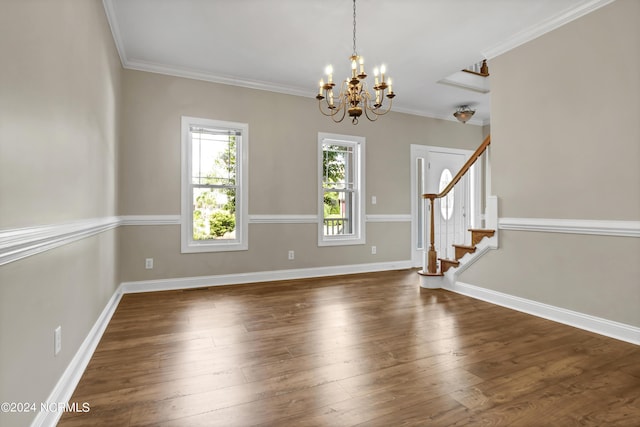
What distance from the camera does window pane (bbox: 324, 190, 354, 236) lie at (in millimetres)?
5293

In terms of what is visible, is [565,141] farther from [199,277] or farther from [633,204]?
[199,277]

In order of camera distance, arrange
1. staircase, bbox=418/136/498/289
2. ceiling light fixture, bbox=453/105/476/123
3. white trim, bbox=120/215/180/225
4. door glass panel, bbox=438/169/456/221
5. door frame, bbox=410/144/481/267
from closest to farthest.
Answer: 1. staircase, bbox=418/136/498/289
2. white trim, bbox=120/215/180/225
3. ceiling light fixture, bbox=453/105/476/123
4. door frame, bbox=410/144/481/267
5. door glass panel, bbox=438/169/456/221

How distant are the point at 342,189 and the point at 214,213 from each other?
1984 mm

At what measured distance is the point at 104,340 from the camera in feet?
8.33

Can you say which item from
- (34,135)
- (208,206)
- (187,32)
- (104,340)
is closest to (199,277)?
(208,206)

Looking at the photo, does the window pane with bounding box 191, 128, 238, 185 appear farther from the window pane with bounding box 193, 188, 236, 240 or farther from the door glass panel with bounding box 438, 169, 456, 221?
the door glass panel with bounding box 438, 169, 456, 221

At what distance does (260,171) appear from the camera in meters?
4.69

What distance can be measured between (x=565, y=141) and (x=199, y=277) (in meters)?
4.21

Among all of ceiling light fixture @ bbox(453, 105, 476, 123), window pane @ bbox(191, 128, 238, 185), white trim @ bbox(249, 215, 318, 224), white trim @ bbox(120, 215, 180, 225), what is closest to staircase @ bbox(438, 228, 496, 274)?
white trim @ bbox(249, 215, 318, 224)

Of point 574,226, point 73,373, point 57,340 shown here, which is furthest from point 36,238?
point 574,226

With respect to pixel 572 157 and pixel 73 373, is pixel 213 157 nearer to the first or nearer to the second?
pixel 73 373

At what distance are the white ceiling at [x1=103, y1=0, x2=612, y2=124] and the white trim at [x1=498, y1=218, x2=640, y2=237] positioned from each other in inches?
69.5

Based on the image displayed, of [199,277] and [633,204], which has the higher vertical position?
[633,204]

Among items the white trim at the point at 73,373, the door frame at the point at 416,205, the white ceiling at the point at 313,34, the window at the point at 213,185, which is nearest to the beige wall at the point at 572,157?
the white ceiling at the point at 313,34
